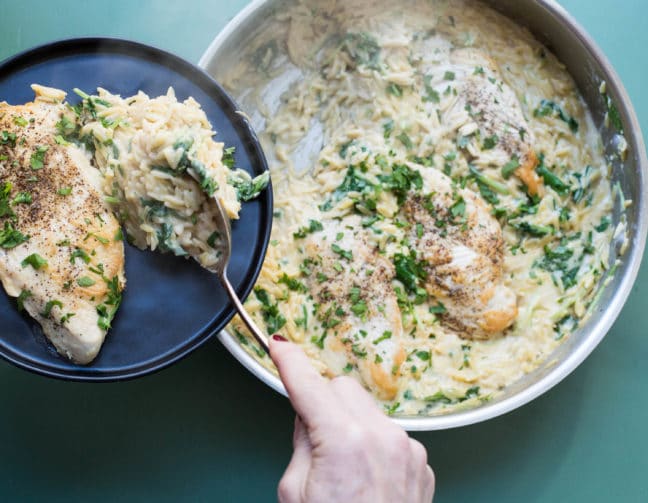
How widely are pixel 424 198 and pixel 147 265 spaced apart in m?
1.42

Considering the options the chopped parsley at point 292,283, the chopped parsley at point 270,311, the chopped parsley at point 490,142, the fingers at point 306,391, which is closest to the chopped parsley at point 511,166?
the chopped parsley at point 490,142

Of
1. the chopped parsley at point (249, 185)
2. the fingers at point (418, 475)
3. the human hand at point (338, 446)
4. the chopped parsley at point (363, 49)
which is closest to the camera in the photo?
the human hand at point (338, 446)

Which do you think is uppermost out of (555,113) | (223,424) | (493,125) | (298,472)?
(555,113)

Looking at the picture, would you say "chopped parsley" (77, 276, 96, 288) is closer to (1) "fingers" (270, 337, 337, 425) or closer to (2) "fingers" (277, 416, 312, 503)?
(1) "fingers" (270, 337, 337, 425)

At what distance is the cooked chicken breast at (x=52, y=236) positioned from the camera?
98.3 inches

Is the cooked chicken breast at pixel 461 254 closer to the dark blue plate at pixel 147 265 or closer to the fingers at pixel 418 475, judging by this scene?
the dark blue plate at pixel 147 265

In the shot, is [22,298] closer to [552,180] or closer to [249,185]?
[249,185]

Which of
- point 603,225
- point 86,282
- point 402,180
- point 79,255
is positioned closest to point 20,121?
point 79,255

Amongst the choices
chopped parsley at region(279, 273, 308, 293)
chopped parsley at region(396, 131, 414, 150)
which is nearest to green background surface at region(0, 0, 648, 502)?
chopped parsley at region(279, 273, 308, 293)

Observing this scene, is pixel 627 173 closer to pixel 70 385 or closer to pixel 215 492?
pixel 215 492

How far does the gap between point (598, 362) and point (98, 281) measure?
2535 mm

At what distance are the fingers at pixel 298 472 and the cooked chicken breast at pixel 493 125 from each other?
1.81 meters

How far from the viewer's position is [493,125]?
3438 millimetres

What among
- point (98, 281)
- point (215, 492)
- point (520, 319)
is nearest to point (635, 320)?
point (520, 319)
